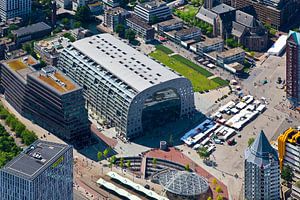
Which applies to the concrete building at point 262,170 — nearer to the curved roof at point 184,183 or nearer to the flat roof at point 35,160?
the curved roof at point 184,183

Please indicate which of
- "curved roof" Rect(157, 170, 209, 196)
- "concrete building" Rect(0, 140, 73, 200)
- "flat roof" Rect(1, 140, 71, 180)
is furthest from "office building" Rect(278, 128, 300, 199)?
"flat roof" Rect(1, 140, 71, 180)

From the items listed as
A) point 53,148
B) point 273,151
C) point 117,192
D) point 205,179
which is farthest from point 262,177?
point 53,148

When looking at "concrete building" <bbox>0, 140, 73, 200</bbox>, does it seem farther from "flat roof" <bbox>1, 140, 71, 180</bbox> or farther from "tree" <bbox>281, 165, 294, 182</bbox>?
"tree" <bbox>281, 165, 294, 182</bbox>

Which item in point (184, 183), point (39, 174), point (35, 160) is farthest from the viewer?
point (184, 183)

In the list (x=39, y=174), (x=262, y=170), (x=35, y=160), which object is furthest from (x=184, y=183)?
(x=39, y=174)

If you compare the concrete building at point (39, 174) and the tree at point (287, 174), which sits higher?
the concrete building at point (39, 174)

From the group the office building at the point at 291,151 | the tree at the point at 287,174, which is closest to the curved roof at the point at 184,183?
the tree at the point at 287,174

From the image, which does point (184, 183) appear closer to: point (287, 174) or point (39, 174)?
point (287, 174)
